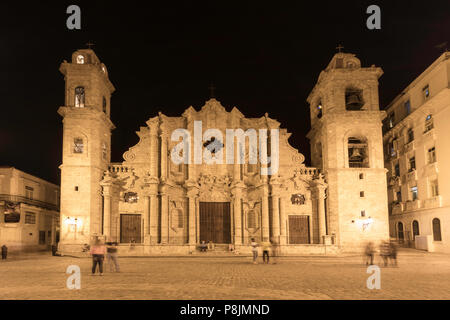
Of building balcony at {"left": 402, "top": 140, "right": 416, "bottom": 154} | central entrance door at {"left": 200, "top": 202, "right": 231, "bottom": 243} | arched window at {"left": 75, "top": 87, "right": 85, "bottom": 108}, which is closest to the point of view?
arched window at {"left": 75, "top": 87, "right": 85, "bottom": 108}

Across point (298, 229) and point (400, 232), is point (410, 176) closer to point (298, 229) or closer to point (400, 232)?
point (400, 232)

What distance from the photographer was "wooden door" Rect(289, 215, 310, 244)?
38125mm

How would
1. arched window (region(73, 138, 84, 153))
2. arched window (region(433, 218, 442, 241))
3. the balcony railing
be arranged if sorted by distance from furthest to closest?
the balcony railing
arched window (region(73, 138, 84, 153))
arched window (region(433, 218, 442, 241))

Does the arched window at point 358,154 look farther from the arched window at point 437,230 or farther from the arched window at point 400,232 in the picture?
the arched window at point 400,232

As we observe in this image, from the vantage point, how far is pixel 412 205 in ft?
134

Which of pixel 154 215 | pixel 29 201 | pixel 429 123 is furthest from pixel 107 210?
pixel 429 123

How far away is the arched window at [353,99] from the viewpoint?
38.8 meters

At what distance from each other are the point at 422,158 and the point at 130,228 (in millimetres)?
29275

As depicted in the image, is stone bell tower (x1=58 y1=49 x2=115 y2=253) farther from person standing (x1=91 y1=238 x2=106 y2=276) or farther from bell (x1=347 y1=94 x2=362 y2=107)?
bell (x1=347 y1=94 x2=362 y2=107)

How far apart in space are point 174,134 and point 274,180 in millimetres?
10781

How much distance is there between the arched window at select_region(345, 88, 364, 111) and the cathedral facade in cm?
10

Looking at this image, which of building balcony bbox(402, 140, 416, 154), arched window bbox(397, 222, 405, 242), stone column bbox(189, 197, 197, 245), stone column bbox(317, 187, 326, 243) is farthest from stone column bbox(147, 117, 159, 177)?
arched window bbox(397, 222, 405, 242)

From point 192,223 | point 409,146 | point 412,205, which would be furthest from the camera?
point 409,146

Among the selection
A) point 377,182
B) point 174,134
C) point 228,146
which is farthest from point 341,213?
point 174,134
